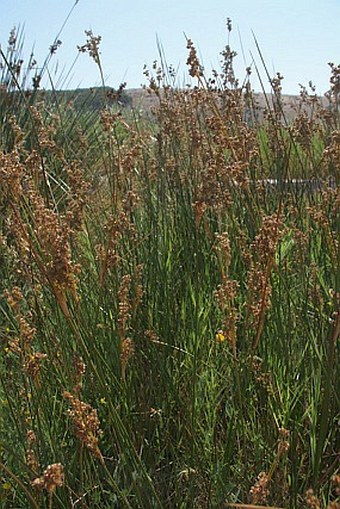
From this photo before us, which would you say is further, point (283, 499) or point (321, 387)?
point (321, 387)

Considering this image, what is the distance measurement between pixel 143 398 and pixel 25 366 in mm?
616

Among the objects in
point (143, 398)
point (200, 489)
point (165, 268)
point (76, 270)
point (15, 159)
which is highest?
point (15, 159)

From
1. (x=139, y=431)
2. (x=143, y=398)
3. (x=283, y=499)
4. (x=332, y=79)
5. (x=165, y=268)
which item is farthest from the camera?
(x=332, y=79)

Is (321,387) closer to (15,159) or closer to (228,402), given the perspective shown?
(228,402)

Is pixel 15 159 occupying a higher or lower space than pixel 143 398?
higher

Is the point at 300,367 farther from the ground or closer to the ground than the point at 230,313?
closer to the ground

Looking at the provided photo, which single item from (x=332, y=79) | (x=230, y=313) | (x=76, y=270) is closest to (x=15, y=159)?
(x=76, y=270)

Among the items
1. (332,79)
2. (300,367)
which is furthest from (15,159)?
(332,79)

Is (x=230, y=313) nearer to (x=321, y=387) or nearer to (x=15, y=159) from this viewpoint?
(x=15, y=159)

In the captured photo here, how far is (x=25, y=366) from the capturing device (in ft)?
5.07

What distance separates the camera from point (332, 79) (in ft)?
8.92

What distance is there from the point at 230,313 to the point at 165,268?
3.45ft

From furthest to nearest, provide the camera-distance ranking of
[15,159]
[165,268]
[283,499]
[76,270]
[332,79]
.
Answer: [332,79]
[165,268]
[283,499]
[15,159]
[76,270]

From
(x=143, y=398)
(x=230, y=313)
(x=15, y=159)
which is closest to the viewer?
(x=230, y=313)
